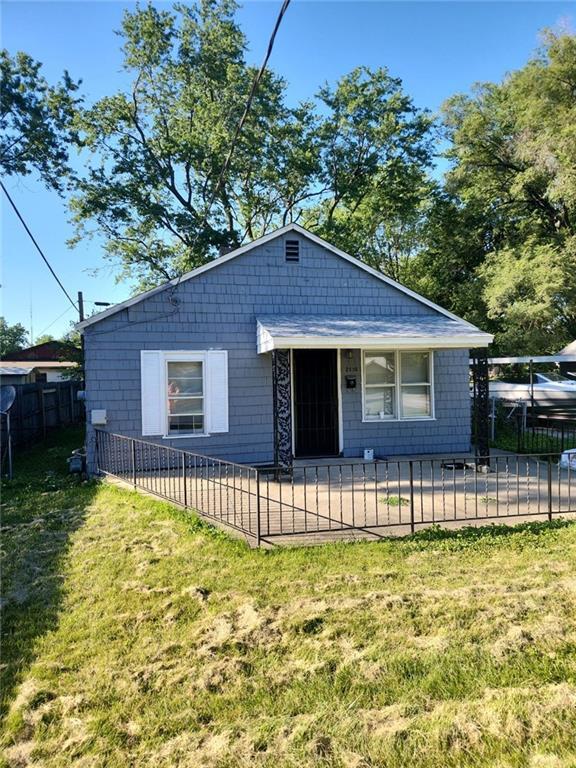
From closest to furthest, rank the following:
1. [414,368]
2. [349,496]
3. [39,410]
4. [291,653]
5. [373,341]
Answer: [291,653] < [349,496] < [373,341] < [414,368] < [39,410]

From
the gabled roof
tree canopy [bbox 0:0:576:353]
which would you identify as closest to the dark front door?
the gabled roof

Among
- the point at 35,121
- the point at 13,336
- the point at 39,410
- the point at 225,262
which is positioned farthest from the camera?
the point at 13,336

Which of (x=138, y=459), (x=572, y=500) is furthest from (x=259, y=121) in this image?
(x=572, y=500)

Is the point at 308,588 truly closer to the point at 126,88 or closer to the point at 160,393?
the point at 160,393

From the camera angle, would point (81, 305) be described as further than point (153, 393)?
Yes

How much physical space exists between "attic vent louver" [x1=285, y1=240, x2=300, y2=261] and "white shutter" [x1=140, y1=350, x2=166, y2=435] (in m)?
3.40

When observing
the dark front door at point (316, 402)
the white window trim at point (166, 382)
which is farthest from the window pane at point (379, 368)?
the white window trim at point (166, 382)

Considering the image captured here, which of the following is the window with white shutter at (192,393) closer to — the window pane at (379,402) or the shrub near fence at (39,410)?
the window pane at (379,402)

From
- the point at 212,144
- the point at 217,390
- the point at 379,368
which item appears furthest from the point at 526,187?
the point at 217,390

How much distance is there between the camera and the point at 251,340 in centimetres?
1020

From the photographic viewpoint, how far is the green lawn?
98.7 inches

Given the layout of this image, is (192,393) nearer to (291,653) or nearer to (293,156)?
(291,653)

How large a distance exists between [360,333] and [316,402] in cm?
195

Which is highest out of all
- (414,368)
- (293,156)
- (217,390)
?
(293,156)
